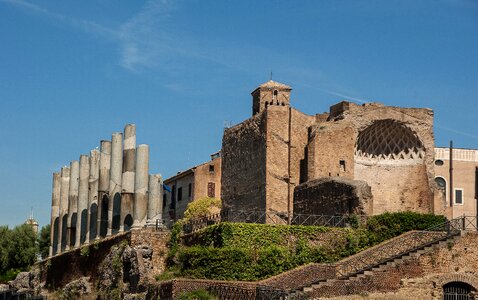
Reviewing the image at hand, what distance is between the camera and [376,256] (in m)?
47.0

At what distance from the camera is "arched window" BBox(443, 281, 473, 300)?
4497cm

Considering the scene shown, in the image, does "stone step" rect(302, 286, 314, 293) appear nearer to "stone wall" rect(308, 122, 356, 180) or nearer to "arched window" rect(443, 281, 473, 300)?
"arched window" rect(443, 281, 473, 300)

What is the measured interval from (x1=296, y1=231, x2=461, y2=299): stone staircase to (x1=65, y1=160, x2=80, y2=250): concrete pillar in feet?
81.6

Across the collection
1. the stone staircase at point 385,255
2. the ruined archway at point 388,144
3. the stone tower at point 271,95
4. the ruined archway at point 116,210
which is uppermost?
the stone tower at point 271,95

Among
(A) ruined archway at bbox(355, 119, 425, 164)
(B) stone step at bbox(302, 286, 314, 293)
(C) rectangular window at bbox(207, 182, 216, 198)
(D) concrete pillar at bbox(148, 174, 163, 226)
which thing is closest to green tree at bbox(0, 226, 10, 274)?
(C) rectangular window at bbox(207, 182, 216, 198)

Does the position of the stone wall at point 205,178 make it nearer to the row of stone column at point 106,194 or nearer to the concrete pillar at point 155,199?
the row of stone column at point 106,194

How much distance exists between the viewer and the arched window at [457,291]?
1770 inches

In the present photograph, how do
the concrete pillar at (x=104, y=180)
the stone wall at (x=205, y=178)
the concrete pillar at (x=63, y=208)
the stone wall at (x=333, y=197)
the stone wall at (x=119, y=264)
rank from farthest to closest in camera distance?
the stone wall at (x=205, y=178) → the concrete pillar at (x=63, y=208) → the concrete pillar at (x=104, y=180) → the stone wall at (x=333, y=197) → the stone wall at (x=119, y=264)

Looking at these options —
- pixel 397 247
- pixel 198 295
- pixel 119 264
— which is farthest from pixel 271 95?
pixel 198 295

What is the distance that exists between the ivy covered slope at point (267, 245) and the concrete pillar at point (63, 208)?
19366 millimetres

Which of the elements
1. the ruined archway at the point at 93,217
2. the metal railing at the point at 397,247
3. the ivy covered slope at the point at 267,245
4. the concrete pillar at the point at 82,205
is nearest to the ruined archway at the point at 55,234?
the concrete pillar at the point at 82,205

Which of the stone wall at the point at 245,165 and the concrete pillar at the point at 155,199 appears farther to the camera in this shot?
the stone wall at the point at 245,165

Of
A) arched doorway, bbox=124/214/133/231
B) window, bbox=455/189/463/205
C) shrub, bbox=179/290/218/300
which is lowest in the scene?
shrub, bbox=179/290/218/300

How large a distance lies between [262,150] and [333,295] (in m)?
20.1
